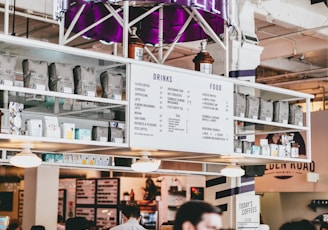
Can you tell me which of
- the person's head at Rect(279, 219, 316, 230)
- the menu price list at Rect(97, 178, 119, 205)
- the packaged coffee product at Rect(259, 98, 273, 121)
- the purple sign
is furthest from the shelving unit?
the menu price list at Rect(97, 178, 119, 205)

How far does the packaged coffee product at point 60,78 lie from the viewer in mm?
4566

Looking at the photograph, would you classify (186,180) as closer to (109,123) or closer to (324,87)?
(324,87)

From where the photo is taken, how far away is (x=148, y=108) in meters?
4.95

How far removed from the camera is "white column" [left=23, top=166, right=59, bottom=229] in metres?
9.80

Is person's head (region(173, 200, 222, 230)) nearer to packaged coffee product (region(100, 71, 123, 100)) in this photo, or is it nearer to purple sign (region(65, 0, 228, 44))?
packaged coffee product (region(100, 71, 123, 100))

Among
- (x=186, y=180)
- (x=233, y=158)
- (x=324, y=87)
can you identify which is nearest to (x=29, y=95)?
(x=233, y=158)

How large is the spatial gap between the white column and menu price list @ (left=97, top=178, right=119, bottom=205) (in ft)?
8.59

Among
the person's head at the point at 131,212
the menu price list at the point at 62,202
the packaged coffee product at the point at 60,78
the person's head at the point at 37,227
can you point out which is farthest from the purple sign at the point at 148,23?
the menu price list at the point at 62,202

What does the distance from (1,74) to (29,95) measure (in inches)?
17.7

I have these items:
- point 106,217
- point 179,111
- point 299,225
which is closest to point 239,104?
point 179,111

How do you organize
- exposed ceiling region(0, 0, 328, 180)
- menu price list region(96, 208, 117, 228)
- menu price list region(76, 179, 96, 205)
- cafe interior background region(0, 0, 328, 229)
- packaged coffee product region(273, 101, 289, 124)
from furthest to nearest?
menu price list region(76, 179, 96, 205), menu price list region(96, 208, 117, 228), cafe interior background region(0, 0, 328, 229), exposed ceiling region(0, 0, 328, 180), packaged coffee product region(273, 101, 289, 124)

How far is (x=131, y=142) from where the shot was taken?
480 centimetres

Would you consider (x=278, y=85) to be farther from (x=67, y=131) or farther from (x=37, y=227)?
(x=67, y=131)

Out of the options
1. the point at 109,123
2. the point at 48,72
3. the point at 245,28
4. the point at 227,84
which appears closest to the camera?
the point at 48,72
